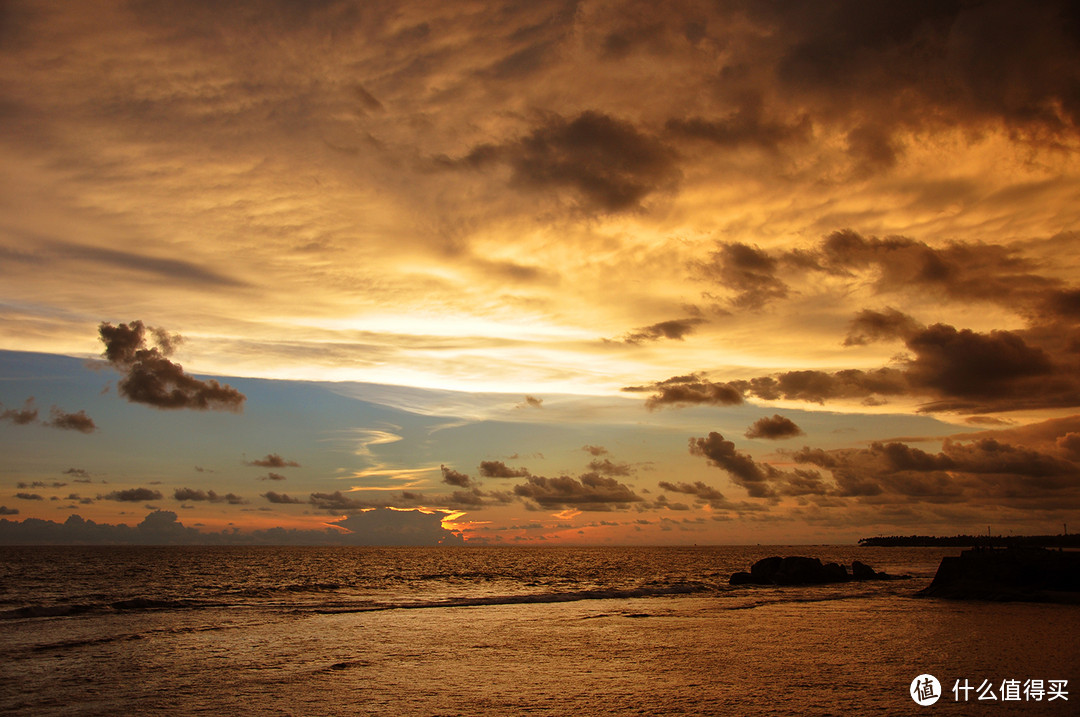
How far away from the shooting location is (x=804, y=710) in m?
18.2

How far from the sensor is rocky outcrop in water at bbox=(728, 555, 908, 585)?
76438 millimetres

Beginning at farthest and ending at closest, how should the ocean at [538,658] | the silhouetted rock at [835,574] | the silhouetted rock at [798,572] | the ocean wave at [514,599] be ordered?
the silhouetted rock at [835,574] → the silhouetted rock at [798,572] → the ocean wave at [514,599] → the ocean at [538,658]

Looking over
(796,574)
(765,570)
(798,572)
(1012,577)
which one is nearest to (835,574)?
(798,572)

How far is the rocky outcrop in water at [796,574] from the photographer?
3009 inches

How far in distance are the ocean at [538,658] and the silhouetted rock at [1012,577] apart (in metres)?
4.60

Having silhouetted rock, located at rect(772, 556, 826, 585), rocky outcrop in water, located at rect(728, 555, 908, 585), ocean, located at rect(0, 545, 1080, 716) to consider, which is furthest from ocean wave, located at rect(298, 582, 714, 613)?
silhouetted rock, located at rect(772, 556, 826, 585)

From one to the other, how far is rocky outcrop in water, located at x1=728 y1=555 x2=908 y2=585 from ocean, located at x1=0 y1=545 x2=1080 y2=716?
24465 millimetres

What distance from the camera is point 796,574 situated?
77.4m

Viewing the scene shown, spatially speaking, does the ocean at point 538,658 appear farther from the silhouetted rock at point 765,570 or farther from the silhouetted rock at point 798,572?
the silhouetted rock at point 765,570

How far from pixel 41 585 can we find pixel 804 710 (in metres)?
84.4

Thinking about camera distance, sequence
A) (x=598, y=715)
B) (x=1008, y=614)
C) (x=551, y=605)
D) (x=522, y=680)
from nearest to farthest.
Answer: (x=598, y=715) → (x=522, y=680) → (x=1008, y=614) → (x=551, y=605)

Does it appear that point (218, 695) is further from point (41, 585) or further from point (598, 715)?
point (41, 585)

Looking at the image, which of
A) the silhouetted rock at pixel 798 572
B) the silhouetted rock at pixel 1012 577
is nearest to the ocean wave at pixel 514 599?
the silhouetted rock at pixel 798 572

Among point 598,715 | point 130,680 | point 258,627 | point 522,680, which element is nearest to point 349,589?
point 258,627
